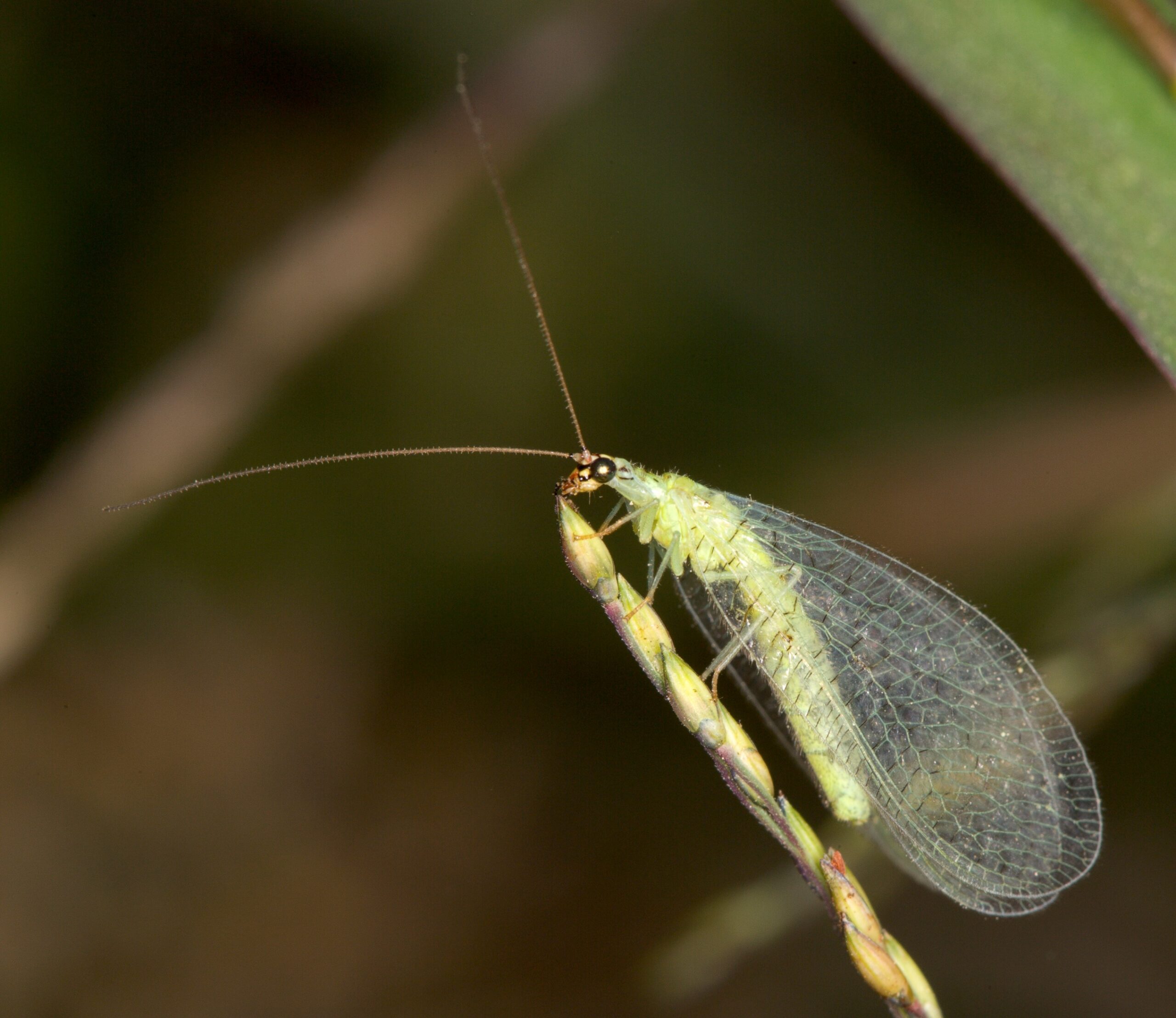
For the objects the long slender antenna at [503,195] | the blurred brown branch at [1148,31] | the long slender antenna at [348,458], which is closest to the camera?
the blurred brown branch at [1148,31]

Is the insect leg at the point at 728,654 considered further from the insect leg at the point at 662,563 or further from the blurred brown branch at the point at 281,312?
the blurred brown branch at the point at 281,312

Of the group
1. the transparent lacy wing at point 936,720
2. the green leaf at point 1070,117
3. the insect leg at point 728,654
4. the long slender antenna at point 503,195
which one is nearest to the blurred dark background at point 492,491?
the long slender antenna at point 503,195

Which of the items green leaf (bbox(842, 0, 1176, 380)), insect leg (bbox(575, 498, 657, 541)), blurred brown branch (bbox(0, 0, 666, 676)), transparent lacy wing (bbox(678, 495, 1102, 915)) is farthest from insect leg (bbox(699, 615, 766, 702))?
blurred brown branch (bbox(0, 0, 666, 676))

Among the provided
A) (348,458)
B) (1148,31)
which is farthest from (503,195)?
(1148,31)

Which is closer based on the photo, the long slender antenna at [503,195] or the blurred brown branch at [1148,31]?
the blurred brown branch at [1148,31]

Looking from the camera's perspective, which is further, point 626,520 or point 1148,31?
point 626,520

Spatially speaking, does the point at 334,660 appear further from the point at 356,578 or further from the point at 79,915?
the point at 79,915

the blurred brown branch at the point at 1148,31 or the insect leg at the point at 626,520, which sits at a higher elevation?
the blurred brown branch at the point at 1148,31

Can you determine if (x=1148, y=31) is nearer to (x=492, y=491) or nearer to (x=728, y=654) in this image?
(x=728, y=654)

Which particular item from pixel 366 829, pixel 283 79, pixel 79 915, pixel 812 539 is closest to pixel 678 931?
pixel 366 829
